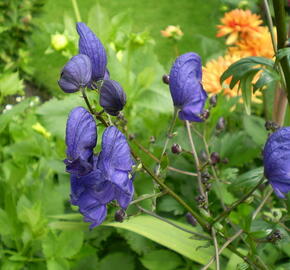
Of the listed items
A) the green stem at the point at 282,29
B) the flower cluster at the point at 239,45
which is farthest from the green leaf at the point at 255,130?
the green stem at the point at 282,29

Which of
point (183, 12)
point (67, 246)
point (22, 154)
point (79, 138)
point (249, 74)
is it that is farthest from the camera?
point (183, 12)

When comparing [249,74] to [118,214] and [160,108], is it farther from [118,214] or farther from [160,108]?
[160,108]

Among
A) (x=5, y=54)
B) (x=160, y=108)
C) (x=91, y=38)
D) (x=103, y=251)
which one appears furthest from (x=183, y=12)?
(x=91, y=38)

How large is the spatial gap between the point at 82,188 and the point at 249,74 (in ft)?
1.51

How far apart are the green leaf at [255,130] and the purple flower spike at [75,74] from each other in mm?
761

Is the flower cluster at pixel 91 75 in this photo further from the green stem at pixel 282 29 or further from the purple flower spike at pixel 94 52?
the green stem at pixel 282 29

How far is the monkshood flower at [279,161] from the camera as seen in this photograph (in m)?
0.71

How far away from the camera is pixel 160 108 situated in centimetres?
147

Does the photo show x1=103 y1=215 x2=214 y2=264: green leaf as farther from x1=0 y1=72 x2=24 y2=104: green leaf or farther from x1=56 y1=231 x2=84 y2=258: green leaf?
x1=0 y1=72 x2=24 y2=104: green leaf

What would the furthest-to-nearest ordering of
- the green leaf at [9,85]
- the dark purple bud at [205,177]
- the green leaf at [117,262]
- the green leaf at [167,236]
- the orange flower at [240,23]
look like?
the orange flower at [240,23], the green leaf at [9,85], the green leaf at [117,262], the green leaf at [167,236], the dark purple bud at [205,177]

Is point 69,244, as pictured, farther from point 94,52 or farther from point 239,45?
point 239,45

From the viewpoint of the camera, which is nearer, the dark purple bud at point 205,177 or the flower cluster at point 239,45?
the dark purple bud at point 205,177

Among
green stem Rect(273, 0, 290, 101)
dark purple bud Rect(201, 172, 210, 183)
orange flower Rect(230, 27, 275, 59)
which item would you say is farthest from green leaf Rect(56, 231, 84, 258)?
orange flower Rect(230, 27, 275, 59)

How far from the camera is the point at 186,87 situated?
0.76m
